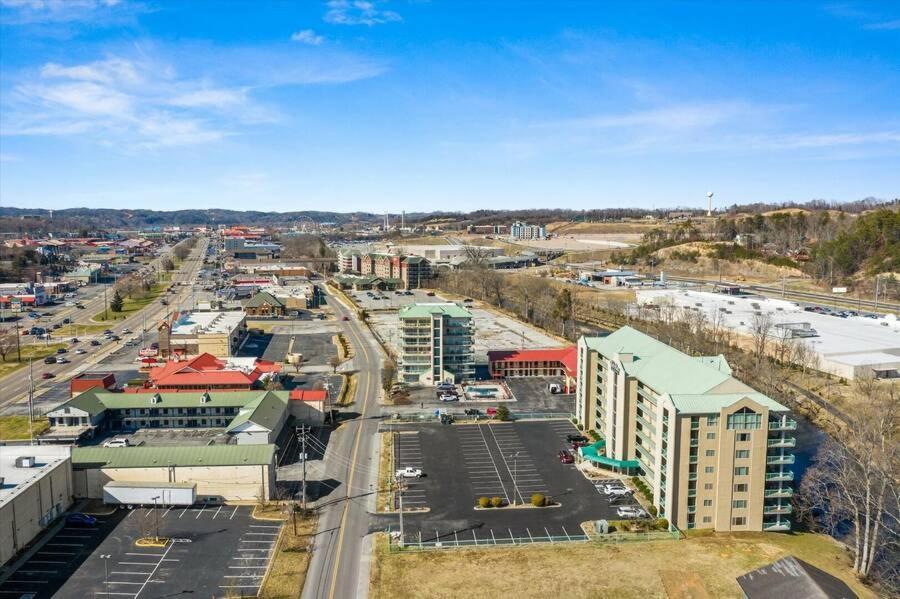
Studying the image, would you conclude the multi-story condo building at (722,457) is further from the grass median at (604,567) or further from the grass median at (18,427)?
the grass median at (18,427)

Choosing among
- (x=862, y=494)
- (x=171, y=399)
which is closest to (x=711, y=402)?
(x=862, y=494)

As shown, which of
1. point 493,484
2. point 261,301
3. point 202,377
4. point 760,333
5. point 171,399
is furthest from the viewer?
point 261,301

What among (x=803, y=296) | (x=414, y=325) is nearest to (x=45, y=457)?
(x=414, y=325)

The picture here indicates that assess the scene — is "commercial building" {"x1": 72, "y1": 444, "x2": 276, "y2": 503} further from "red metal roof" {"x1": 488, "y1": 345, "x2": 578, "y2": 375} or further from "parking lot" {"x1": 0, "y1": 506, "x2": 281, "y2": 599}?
"red metal roof" {"x1": 488, "y1": 345, "x2": 578, "y2": 375}

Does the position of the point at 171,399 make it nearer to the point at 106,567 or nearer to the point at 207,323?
the point at 106,567

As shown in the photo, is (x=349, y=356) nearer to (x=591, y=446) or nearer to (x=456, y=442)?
(x=456, y=442)

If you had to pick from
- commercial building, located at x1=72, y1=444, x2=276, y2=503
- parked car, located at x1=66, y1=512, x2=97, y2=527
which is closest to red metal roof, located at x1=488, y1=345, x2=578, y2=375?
commercial building, located at x1=72, y1=444, x2=276, y2=503

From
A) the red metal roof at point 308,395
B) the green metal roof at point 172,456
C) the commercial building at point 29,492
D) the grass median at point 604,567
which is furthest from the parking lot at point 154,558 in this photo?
the red metal roof at point 308,395
